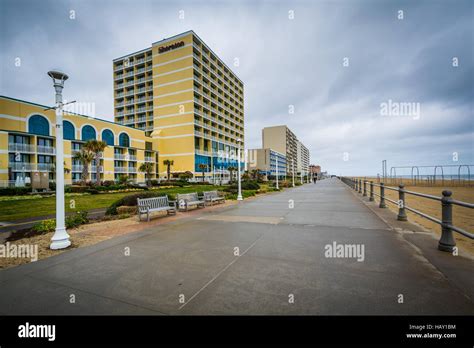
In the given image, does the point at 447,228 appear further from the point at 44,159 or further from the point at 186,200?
the point at 44,159

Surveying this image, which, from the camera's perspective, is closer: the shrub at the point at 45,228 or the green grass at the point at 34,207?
the shrub at the point at 45,228

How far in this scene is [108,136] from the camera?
141 feet

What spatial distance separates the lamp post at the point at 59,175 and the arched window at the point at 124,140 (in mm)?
44424

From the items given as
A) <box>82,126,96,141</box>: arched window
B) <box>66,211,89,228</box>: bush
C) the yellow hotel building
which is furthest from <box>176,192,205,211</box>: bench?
<box>82,126,96,141</box>: arched window

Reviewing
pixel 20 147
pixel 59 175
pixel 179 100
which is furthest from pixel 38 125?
pixel 59 175

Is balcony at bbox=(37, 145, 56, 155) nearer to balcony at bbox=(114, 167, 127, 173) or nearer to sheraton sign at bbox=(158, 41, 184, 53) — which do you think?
balcony at bbox=(114, 167, 127, 173)

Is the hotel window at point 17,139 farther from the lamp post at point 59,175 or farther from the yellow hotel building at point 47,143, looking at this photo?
the lamp post at point 59,175

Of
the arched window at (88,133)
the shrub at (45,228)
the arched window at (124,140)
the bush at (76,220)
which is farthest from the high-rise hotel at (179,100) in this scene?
the shrub at (45,228)

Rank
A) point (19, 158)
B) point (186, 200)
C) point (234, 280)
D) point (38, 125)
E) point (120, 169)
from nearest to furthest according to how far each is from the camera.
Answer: point (234, 280), point (186, 200), point (19, 158), point (38, 125), point (120, 169)

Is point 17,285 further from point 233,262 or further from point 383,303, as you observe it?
point 383,303

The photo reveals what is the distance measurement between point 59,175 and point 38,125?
39.7 metres

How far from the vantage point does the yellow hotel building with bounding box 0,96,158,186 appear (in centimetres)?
2994

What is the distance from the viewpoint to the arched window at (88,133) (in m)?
39.1

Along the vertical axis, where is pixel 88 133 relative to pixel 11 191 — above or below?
above
